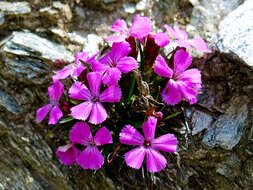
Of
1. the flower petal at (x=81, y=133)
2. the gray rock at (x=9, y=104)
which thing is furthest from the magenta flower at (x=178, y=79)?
the gray rock at (x=9, y=104)

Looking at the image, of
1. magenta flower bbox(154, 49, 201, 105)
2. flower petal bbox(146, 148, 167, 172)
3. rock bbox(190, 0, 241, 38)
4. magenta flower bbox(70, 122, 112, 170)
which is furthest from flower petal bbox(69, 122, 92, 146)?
rock bbox(190, 0, 241, 38)

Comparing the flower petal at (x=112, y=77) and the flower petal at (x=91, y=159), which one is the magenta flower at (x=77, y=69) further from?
the flower petal at (x=91, y=159)

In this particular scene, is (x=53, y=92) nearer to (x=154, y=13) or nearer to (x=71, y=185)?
(x=71, y=185)

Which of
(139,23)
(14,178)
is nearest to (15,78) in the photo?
(14,178)

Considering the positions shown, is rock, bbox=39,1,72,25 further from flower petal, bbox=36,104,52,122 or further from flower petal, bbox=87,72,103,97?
flower petal, bbox=87,72,103,97

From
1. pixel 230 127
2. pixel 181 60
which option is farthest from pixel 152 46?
pixel 230 127

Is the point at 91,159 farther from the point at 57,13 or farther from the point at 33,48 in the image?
the point at 57,13

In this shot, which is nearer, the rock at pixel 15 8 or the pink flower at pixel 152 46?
the pink flower at pixel 152 46
